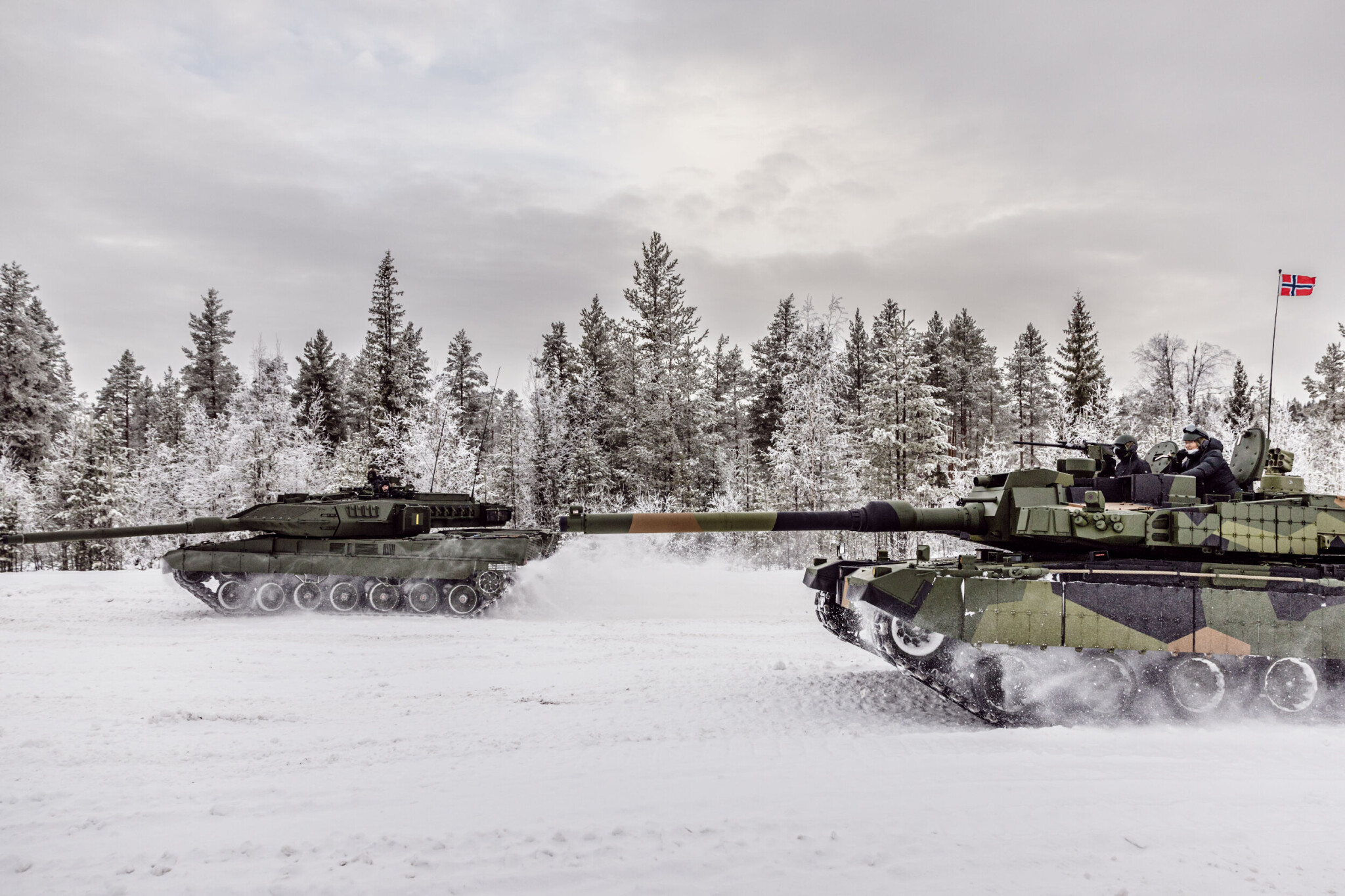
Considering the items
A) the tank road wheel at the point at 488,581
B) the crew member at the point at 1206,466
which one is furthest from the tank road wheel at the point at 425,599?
the crew member at the point at 1206,466

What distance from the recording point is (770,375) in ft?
124

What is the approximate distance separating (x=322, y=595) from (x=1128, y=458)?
39.7 feet

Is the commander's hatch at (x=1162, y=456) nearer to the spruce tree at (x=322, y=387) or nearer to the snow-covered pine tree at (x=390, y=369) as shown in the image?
the snow-covered pine tree at (x=390, y=369)

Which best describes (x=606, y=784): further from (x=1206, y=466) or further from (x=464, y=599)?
(x=464, y=599)

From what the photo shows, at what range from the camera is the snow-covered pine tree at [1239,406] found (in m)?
31.1

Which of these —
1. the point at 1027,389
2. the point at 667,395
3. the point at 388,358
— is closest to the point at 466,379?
the point at 388,358

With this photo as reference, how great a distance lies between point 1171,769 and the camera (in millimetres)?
5848

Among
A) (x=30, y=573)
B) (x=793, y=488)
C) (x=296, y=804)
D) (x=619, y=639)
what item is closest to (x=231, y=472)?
(x=30, y=573)

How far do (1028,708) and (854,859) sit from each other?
361cm

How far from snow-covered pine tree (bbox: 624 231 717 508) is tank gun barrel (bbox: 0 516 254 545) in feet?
53.4

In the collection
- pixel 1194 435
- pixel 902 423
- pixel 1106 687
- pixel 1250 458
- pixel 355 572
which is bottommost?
pixel 1106 687

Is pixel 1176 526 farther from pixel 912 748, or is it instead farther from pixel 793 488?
pixel 793 488

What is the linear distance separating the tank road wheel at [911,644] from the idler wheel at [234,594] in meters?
11.1

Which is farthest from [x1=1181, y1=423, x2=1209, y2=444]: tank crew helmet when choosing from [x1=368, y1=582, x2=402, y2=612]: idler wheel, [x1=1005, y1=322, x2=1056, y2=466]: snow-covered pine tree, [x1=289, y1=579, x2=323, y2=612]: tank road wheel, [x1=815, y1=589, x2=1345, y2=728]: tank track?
[x1=1005, y1=322, x2=1056, y2=466]: snow-covered pine tree
